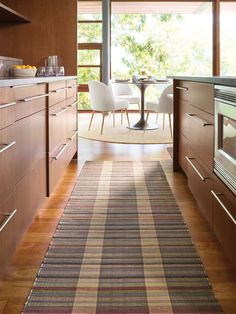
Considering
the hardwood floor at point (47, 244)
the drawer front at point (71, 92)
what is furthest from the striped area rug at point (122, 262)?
the drawer front at point (71, 92)

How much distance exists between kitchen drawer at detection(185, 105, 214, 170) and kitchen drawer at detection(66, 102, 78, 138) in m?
1.21

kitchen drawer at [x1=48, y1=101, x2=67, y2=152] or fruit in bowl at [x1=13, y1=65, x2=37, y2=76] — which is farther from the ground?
fruit in bowl at [x1=13, y1=65, x2=37, y2=76]

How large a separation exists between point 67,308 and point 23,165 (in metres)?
0.82

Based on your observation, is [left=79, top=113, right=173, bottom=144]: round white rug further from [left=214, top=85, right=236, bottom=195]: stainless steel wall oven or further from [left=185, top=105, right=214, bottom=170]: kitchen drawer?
[left=214, top=85, right=236, bottom=195]: stainless steel wall oven

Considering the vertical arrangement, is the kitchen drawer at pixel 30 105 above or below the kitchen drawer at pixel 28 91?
below

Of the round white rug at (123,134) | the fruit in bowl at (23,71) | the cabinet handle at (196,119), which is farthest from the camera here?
the round white rug at (123,134)

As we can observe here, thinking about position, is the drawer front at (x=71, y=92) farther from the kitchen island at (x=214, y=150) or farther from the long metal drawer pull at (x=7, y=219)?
the long metal drawer pull at (x=7, y=219)

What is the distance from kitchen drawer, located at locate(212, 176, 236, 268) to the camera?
177cm

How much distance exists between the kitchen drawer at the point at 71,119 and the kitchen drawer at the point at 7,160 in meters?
1.97

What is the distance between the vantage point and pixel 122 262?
203 centimetres

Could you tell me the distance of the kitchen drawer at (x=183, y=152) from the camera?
341 cm

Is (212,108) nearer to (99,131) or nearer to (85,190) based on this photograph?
(85,190)

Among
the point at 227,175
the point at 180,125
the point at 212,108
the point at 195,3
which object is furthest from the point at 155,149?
the point at 195,3

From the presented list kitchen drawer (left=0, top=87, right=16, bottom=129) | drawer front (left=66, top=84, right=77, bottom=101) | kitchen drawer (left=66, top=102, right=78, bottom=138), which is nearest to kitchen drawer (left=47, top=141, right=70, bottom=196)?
kitchen drawer (left=66, top=102, right=78, bottom=138)
